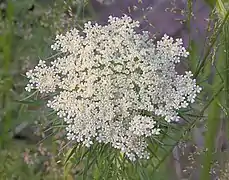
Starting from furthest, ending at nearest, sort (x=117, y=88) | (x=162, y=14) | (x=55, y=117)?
1. (x=162, y=14)
2. (x=55, y=117)
3. (x=117, y=88)

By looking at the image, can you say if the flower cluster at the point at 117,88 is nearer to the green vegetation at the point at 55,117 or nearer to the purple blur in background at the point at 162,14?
the green vegetation at the point at 55,117

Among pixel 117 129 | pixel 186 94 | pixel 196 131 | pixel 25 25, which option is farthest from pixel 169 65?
pixel 25 25

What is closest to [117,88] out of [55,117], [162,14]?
[55,117]

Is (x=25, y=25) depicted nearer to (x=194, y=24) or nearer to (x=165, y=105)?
(x=194, y=24)

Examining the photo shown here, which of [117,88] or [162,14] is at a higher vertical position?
[162,14]

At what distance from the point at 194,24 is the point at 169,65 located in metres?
1.05

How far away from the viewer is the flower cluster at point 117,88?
1.14m

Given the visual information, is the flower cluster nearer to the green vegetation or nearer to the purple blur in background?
the green vegetation

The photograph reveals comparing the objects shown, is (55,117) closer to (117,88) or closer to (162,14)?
(117,88)

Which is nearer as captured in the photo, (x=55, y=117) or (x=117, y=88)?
(x=117, y=88)

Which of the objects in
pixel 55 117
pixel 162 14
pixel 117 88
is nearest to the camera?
pixel 117 88

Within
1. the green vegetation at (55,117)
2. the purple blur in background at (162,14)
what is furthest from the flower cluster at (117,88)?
the purple blur in background at (162,14)

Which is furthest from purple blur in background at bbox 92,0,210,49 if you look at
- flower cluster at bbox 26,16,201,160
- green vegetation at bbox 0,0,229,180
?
flower cluster at bbox 26,16,201,160

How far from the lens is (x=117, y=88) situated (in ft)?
3.80
